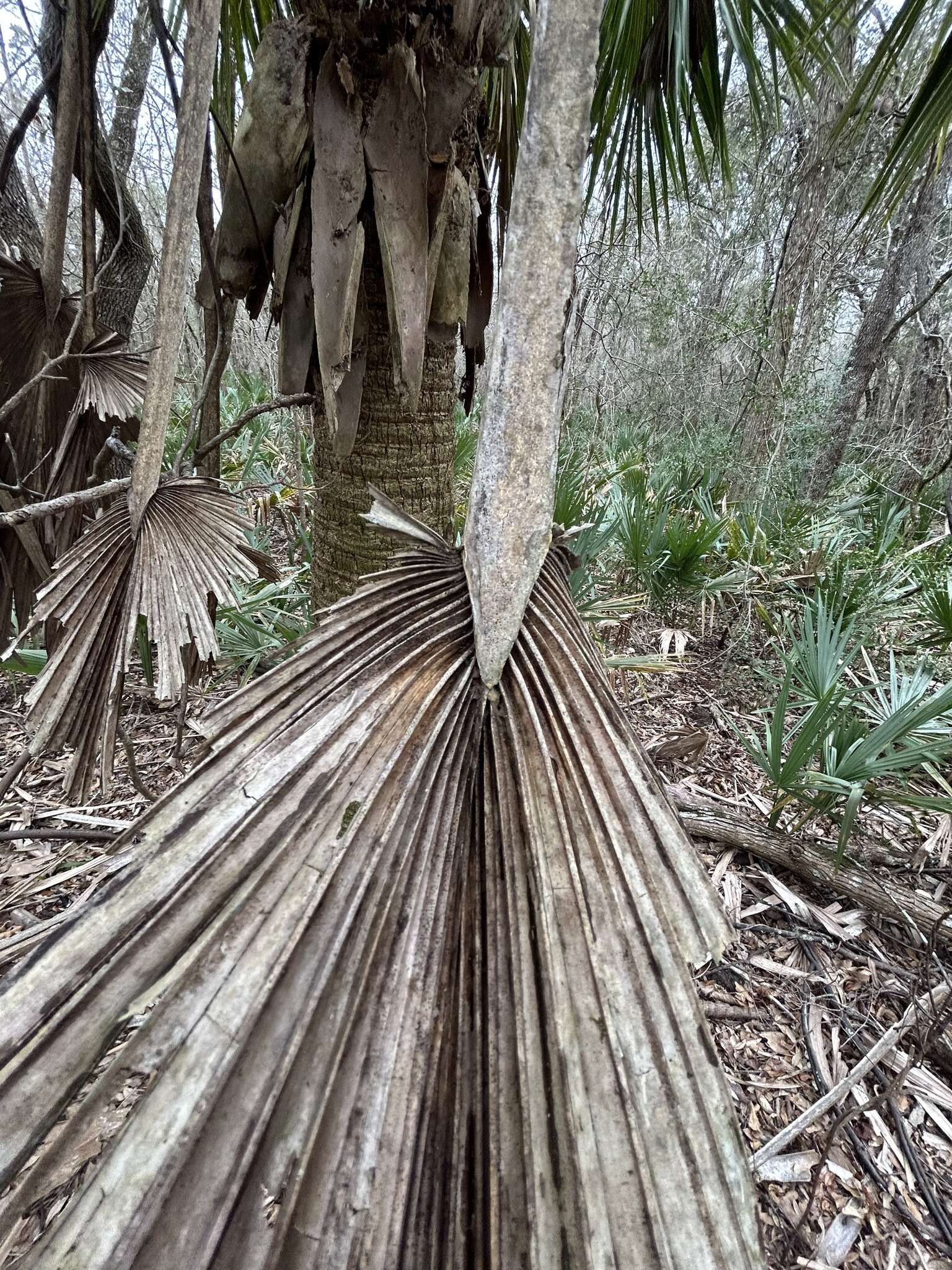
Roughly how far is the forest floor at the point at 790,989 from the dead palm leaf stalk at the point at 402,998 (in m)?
0.08

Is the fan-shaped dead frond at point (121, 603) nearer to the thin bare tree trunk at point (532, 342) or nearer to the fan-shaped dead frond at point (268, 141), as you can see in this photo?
the thin bare tree trunk at point (532, 342)

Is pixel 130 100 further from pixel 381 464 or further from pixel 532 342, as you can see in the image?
pixel 532 342

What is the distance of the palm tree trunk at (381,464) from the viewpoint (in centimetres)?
129

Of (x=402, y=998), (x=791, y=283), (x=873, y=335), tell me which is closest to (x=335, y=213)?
(x=402, y=998)

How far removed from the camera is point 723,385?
23.1ft

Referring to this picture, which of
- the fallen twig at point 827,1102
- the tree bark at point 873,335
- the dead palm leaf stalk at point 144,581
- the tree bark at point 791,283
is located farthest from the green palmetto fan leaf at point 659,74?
the tree bark at point 873,335

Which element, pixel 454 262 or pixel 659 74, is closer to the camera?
pixel 454 262

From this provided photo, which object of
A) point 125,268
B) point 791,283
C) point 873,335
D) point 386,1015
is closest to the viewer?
point 386,1015

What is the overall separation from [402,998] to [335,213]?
1.06 m

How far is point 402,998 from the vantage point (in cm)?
44

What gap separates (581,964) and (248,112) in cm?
124

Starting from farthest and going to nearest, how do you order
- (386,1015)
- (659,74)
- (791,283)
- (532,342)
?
(791,283) < (659,74) < (532,342) < (386,1015)

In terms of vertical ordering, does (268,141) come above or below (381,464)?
above

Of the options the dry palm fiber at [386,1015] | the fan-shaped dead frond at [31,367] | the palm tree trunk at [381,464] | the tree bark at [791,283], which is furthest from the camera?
the tree bark at [791,283]
